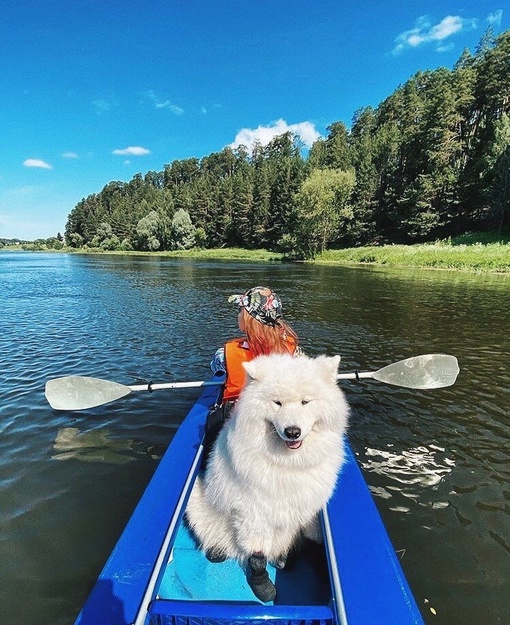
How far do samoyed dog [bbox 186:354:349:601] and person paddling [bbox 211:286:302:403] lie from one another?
3.08 feet

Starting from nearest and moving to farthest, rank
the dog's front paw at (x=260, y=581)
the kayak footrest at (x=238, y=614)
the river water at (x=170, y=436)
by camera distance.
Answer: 1. the kayak footrest at (x=238, y=614)
2. the dog's front paw at (x=260, y=581)
3. the river water at (x=170, y=436)

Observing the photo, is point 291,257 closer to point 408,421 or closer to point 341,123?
point 408,421

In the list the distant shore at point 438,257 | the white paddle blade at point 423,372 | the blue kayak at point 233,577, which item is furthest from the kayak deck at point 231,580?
the distant shore at point 438,257

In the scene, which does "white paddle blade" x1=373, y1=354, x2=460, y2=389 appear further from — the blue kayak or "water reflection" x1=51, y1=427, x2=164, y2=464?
"water reflection" x1=51, y1=427, x2=164, y2=464

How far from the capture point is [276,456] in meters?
2.67

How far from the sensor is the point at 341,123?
4380 inches

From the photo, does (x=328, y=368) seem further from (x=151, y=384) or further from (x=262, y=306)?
(x=151, y=384)

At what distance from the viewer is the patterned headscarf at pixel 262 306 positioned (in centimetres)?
400

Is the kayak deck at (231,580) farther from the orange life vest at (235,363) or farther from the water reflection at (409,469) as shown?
the water reflection at (409,469)

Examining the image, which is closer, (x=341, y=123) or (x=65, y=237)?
(x=341, y=123)

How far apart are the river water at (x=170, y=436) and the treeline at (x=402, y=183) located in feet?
148

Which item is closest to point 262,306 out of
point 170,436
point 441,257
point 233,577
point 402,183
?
point 233,577

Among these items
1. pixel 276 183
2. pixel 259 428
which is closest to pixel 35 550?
pixel 259 428

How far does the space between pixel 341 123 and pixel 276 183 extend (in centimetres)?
4489
